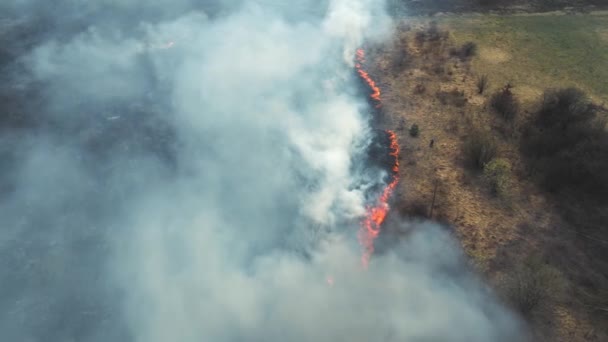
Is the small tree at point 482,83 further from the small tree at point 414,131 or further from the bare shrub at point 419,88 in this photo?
the small tree at point 414,131

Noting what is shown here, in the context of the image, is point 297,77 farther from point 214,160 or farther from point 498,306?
point 498,306

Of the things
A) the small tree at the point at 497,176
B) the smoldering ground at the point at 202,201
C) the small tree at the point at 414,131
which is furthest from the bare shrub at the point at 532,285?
the small tree at the point at 414,131

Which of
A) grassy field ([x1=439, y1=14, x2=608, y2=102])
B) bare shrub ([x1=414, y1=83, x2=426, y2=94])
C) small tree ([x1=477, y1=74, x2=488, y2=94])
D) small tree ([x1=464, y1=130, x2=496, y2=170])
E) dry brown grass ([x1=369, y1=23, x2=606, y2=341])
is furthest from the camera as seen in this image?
grassy field ([x1=439, y1=14, x2=608, y2=102])

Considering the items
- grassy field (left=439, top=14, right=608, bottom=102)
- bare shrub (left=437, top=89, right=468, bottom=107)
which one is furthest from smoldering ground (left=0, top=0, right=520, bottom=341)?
grassy field (left=439, top=14, right=608, bottom=102)

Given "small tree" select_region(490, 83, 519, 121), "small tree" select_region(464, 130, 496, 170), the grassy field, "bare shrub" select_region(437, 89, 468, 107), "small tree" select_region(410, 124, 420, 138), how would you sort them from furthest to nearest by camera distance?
1. the grassy field
2. "bare shrub" select_region(437, 89, 468, 107)
3. "small tree" select_region(490, 83, 519, 121)
4. "small tree" select_region(410, 124, 420, 138)
5. "small tree" select_region(464, 130, 496, 170)

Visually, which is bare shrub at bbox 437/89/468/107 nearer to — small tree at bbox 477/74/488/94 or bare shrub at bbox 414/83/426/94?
bare shrub at bbox 414/83/426/94

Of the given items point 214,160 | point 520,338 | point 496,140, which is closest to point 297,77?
point 214,160

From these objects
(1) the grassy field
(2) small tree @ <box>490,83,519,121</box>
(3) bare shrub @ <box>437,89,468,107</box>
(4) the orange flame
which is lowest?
(4) the orange flame

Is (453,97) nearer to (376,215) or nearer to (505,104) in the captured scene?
(505,104)
